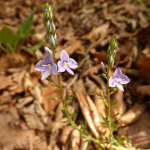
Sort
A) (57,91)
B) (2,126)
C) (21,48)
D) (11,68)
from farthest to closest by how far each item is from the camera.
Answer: (21,48)
(11,68)
(57,91)
(2,126)

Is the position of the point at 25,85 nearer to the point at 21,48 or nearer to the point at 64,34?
the point at 21,48

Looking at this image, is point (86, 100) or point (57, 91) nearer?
point (86, 100)

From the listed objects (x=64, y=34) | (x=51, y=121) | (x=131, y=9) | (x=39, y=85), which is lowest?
(x=51, y=121)

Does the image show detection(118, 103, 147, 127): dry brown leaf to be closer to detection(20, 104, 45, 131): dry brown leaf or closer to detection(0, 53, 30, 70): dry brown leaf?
detection(20, 104, 45, 131): dry brown leaf

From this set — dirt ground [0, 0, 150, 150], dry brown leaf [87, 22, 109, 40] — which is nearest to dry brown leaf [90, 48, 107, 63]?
dirt ground [0, 0, 150, 150]

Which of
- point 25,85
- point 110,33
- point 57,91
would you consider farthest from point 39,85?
point 110,33

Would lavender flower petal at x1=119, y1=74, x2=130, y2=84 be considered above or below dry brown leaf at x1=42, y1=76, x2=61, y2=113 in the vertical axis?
above

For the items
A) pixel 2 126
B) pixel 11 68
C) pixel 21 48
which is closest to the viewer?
→ pixel 2 126

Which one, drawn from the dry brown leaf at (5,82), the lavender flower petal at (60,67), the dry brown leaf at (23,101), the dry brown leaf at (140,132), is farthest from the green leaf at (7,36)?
the dry brown leaf at (140,132)
